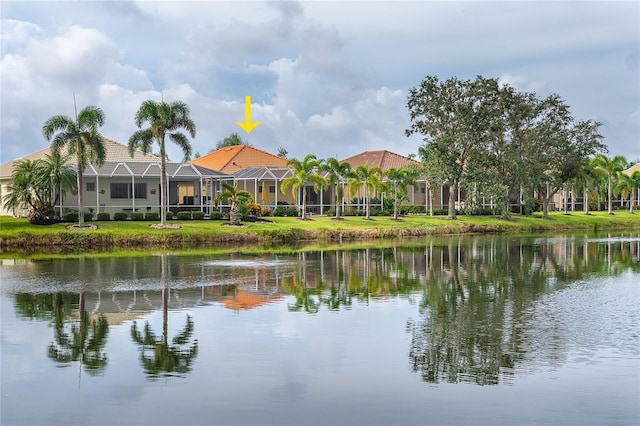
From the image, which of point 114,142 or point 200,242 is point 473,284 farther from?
point 114,142

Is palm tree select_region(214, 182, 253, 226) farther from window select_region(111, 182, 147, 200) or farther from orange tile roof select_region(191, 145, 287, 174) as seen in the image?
orange tile roof select_region(191, 145, 287, 174)

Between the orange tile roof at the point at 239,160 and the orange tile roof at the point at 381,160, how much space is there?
7.75 m

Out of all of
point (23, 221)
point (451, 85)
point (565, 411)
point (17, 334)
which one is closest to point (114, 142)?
point (23, 221)

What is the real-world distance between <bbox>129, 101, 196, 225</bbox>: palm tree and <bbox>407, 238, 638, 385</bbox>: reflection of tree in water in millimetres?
19345

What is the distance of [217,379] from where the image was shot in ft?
45.0

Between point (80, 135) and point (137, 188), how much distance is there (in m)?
9.29

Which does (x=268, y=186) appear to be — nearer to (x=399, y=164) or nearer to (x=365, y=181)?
(x=365, y=181)

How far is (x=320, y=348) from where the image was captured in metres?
16.3

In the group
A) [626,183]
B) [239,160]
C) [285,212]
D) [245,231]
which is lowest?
[245,231]

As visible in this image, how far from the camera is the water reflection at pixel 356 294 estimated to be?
1552 centimetres

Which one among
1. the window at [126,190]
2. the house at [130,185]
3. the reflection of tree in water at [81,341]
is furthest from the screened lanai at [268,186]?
the reflection of tree in water at [81,341]

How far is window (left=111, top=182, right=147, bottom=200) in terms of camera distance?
5725cm

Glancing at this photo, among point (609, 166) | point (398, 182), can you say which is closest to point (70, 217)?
point (398, 182)

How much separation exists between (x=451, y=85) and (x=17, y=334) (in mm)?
54178
